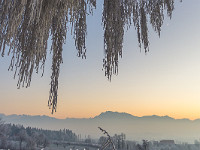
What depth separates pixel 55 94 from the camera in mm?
738

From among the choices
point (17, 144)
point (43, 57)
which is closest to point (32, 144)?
point (17, 144)

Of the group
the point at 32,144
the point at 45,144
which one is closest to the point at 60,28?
the point at 32,144

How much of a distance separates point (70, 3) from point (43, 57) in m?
0.23

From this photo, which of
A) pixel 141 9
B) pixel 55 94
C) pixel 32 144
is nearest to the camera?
pixel 55 94

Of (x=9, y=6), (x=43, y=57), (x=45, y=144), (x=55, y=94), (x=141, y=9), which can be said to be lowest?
(x=45, y=144)

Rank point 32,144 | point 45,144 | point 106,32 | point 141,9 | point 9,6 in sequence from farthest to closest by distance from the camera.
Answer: point 45,144, point 32,144, point 141,9, point 106,32, point 9,6

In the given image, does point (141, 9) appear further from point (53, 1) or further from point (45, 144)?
point (45, 144)

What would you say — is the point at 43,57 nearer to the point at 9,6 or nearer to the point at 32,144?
the point at 9,6

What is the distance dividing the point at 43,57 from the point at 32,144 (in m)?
53.6

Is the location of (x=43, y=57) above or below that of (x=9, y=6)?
below

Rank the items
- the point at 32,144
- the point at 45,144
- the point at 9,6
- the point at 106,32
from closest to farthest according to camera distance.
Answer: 1. the point at 9,6
2. the point at 106,32
3. the point at 32,144
4. the point at 45,144

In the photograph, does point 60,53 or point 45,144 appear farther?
point 45,144

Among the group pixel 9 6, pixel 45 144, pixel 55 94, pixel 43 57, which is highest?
pixel 9 6

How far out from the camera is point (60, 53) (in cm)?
80
